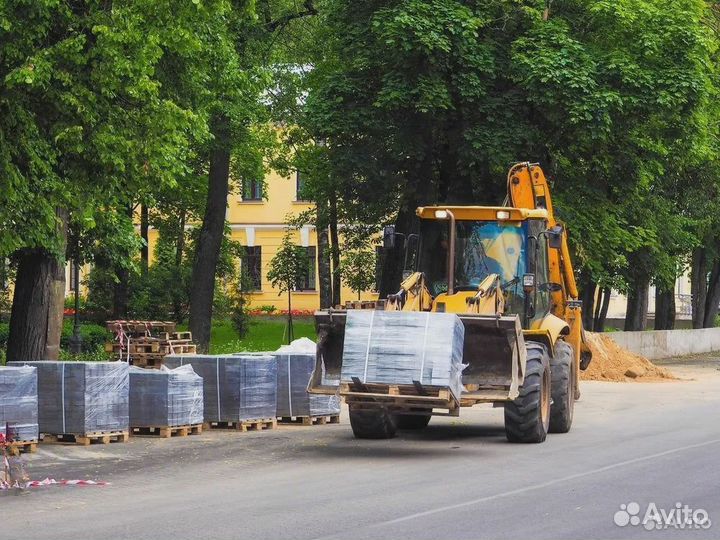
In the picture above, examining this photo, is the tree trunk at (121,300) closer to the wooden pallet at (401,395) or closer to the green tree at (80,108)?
the green tree at (80,108)

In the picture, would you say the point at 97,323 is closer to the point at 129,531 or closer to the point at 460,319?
the point at 460,319

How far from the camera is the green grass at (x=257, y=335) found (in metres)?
38.0

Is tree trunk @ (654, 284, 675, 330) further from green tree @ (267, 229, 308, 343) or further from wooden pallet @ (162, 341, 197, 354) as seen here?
wooden pallet @ (162, 341, 197, 354)

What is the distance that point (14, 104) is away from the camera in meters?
17.1

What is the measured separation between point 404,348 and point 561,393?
378 cm

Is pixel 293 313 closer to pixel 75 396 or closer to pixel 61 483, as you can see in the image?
pixel 75 396

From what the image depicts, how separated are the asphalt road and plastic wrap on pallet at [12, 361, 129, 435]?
371mm

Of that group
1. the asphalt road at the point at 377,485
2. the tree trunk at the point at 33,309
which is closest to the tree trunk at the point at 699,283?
the asphalt road at the point at 377,485

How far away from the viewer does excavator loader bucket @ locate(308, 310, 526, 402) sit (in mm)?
15562

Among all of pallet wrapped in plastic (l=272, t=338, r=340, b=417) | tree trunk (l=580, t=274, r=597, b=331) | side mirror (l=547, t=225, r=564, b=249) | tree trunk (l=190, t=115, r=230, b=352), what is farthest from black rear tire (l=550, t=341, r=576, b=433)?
tree trunk (l=580, t=274, r=597, b=331)

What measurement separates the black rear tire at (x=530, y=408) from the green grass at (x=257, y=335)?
59.3ft

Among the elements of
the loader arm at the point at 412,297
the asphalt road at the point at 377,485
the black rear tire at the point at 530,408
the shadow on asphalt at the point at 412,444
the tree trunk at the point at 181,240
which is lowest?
the asphalt road at the point at 377,485

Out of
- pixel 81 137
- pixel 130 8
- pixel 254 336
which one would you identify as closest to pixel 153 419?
pixel 81 137

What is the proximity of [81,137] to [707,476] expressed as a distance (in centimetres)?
964
